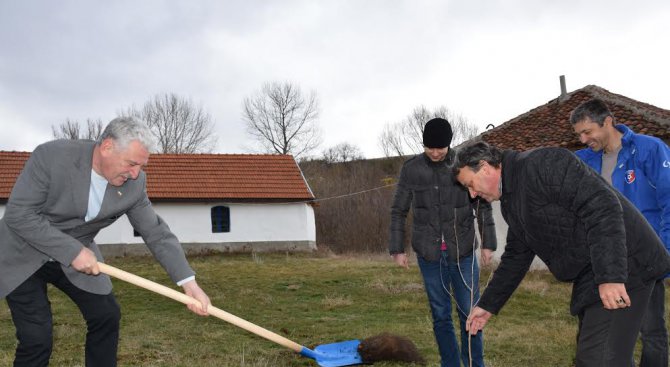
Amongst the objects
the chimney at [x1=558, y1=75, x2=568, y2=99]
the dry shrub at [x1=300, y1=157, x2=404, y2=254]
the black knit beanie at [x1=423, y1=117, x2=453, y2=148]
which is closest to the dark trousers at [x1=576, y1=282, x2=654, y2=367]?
the black knit beanie at [x1=423, y1=117, x2=453, y2=148]

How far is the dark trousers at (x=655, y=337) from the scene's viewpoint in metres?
4.24

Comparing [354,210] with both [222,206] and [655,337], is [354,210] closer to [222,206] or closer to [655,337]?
[222,206]

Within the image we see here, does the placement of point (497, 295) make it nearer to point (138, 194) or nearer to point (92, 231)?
point (138, 194)

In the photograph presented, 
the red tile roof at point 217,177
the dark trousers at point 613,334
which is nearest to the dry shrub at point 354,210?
the red tile roof at point 217,177

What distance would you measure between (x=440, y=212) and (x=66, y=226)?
284 centimetres

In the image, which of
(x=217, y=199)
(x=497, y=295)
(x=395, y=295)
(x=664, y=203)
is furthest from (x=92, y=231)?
(x=217, y=199)

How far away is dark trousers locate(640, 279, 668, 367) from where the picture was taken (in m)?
4.24

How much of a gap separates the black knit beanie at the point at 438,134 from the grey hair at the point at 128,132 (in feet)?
7.55

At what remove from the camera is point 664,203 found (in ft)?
14.6

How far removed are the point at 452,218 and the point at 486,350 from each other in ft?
6.36

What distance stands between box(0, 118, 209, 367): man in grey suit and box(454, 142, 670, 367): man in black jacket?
2012 millimetres

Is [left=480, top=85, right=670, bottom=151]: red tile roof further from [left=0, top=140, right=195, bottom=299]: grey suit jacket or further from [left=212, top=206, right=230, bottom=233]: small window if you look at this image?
[left=0, top=140, right=195, bottom=299]: grey suit jacket

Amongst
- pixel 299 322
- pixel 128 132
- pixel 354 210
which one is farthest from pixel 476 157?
pixel 354 210

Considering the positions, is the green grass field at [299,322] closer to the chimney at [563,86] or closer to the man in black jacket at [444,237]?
the man in black jacket at [444,237]
